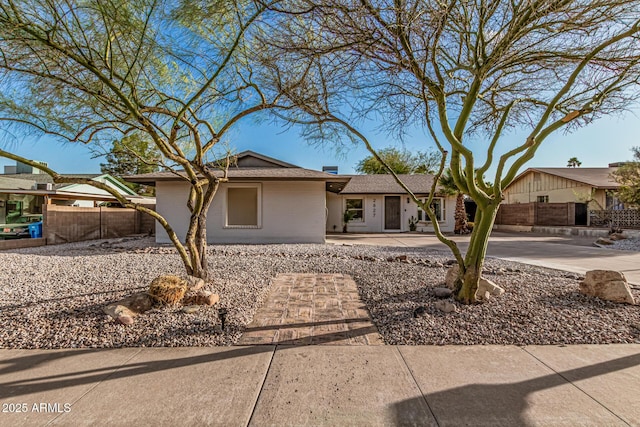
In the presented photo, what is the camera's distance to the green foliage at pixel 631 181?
13485mm

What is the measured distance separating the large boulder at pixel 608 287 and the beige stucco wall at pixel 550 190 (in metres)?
16.7

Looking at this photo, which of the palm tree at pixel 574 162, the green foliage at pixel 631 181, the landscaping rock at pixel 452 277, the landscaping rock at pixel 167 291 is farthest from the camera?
the palm tree at pixel 574 162

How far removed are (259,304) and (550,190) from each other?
27095 mm

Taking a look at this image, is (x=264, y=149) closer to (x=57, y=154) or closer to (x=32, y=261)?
(x=57, y=154)

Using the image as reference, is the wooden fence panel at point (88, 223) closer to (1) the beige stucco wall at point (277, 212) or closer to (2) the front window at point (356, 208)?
(1) the beige stucco wall at point (277, 212)

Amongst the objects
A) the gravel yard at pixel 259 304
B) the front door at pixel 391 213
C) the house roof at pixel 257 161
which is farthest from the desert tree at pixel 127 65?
the front door at pixel 391 213

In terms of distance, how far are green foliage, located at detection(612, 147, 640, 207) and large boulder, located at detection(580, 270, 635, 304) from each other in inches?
516

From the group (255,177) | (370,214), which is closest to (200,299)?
(255,177)

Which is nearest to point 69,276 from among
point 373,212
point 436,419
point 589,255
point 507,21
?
point 436,419

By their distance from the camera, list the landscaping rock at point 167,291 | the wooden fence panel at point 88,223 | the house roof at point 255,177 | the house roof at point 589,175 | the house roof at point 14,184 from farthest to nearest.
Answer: the house roof at point 589,175 → the house roof at point 14,184 → the wooden fence panel at point 88,223 → the house roof at point 255,177 → the landscaping rock at point 167,291

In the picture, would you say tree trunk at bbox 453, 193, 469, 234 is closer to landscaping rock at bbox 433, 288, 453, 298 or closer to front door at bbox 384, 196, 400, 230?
front door at bbox 384, 196, 400, 230

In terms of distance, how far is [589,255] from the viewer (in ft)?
30.4

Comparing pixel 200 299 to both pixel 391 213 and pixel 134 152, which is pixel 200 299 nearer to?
pixel 134 152

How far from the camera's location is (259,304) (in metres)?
4.48
